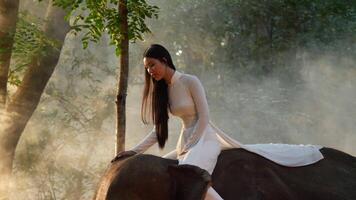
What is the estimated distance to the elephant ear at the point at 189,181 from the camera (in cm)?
408

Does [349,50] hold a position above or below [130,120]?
above

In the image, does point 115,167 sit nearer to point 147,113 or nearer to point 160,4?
point 147,113

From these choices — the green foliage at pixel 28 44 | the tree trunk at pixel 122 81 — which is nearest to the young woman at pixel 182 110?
the tree trunk at pixel 122 81

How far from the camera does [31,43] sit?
841 cm

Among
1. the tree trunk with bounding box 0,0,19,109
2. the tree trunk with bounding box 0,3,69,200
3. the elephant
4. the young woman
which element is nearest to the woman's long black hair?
the young woman

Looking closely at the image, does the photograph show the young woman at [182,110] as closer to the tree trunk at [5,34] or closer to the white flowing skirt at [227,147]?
the white flowing skirt at [227,147]

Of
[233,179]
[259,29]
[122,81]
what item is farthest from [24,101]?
[259,29]

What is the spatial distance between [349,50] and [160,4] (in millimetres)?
4633

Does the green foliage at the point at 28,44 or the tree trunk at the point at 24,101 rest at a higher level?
the green foliage at the point at 28,44

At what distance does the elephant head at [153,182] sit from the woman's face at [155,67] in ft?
2.61

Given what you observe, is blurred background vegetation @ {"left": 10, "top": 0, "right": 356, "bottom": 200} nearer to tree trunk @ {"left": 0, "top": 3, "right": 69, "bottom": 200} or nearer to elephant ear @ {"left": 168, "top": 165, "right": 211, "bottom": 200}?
tree trunk @ {"left": 0, "top": 3, "right": 69, "bottom": 200}

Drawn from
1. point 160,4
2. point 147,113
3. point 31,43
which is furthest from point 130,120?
point 147,113

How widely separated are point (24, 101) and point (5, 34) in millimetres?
1183

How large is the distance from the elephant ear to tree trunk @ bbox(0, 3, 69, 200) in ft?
15.0
